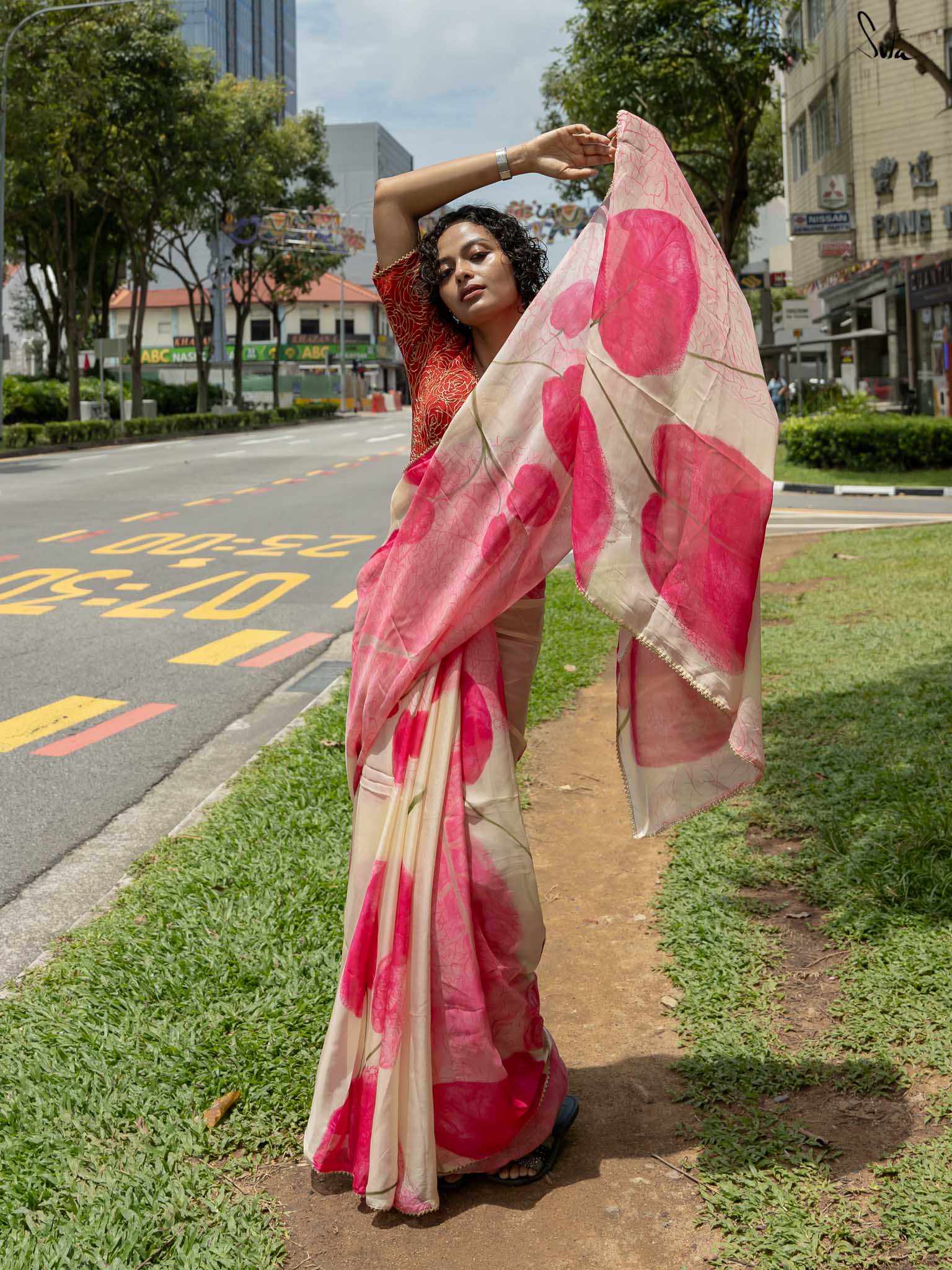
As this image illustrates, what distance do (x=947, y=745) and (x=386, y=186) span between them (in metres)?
3.39

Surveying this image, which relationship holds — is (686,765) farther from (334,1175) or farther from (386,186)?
(386,186)

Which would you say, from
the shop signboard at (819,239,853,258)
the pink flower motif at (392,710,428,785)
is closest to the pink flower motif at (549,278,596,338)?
the pink flower motif at (392,710,428,785)

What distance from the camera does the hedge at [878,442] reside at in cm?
2002

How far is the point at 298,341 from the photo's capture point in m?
86.6

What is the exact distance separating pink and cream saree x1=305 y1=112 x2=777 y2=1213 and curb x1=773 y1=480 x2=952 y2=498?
51.4 ft

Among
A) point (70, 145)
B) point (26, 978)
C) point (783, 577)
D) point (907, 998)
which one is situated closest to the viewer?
point (907, 998)

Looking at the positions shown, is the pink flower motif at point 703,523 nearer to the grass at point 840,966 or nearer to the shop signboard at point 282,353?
the grass at point 840,966

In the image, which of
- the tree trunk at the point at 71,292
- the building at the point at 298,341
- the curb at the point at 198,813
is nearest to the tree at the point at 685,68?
Result: the tree trunk at the point at 71,292

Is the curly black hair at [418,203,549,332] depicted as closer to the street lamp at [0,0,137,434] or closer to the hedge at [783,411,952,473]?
the hedge at [783,411,952,473]

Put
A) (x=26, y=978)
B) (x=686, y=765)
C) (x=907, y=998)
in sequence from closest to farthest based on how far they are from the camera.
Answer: (x=686, y=765) < (x=907, y=998) < (x=26, y=978)

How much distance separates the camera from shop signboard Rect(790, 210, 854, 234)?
25328 mm

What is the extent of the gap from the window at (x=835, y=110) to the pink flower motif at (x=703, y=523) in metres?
26.1

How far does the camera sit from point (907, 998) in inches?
130

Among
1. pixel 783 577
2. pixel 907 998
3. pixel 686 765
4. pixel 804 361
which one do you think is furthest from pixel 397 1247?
pixel 804 361
